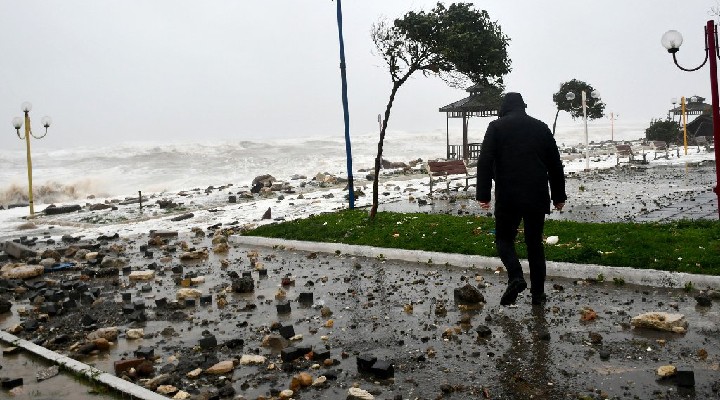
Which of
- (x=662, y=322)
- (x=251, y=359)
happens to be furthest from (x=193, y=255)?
(x=662, y=322)

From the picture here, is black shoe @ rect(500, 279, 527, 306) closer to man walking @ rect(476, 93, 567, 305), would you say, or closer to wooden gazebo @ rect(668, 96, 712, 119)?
man walking @ rect(476, 93, 567, 305)

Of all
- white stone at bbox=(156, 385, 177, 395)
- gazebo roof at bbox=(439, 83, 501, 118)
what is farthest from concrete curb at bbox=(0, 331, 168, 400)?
gazebo roof at bbox=(439, 83, 501, 118)

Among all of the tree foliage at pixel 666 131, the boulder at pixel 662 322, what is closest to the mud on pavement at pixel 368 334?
the boulder at pixel 662 322

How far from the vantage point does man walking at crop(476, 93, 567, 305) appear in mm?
6168

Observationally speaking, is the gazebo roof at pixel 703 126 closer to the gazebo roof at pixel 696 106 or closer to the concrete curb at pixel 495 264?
the gazebo roof at pixel 696 106

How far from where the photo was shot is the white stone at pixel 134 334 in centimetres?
655

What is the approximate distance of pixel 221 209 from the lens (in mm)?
21094

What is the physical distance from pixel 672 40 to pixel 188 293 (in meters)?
10.1

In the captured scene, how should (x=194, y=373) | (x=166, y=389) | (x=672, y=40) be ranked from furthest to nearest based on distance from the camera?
1. (x=672, y=40)
2. (x=194, y=373)
3. (x=166, y=389)

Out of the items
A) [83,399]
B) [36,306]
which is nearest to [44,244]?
[36,306]

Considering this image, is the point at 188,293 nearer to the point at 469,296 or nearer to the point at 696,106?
the point at 469,296

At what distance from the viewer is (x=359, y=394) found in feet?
14.5

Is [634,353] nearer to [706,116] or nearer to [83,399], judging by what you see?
[83,399]

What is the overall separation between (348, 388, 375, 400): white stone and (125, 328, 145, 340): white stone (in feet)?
10.2
